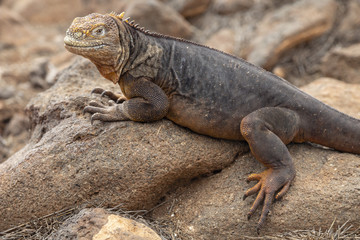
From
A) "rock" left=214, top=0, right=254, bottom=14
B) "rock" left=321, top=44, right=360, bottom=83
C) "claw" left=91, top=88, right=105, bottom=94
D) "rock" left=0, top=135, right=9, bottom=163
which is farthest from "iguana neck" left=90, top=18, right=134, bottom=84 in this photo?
"rock" left=214, top=0, right=254, bottom=14

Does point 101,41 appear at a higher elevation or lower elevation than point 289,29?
higher

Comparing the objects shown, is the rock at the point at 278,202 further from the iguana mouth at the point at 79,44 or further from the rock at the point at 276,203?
the iguana mouth at the point at 79,44

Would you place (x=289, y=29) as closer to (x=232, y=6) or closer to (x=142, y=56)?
(x=232, y=6)

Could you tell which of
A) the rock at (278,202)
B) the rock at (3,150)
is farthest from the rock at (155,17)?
the rock at (278,202)

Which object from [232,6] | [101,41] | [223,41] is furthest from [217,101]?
[232,6]

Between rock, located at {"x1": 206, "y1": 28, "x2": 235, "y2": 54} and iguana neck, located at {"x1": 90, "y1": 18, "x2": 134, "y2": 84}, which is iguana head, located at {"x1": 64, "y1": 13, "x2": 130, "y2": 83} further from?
rock, located at {"x1": 206, "y1": 28, "x2": 235, "y2": 54}

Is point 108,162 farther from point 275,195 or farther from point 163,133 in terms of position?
point 275,195
